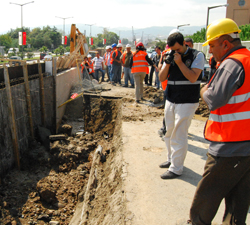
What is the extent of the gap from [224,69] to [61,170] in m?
5.83

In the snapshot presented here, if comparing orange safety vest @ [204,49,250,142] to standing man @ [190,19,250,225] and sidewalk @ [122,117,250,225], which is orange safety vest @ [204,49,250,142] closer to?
standing man @ [190,19,250,225]

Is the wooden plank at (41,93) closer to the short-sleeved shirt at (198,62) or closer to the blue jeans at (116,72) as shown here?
the blue jeans at (116,72)

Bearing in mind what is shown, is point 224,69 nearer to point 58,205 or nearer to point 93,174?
point 93,174

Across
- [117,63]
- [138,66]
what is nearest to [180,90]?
[138,66]

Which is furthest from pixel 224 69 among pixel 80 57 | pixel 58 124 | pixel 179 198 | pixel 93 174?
pixel 80 57

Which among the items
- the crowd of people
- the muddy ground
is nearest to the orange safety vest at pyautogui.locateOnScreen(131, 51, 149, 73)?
the muddy ground

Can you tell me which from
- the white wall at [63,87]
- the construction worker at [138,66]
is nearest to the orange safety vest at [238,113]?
the construction worker at [138,66]

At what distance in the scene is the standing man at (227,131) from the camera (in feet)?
7.20

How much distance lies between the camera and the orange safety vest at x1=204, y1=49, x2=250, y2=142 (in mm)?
2191

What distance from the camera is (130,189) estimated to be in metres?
3.79

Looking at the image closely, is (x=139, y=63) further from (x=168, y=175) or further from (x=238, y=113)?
(x=238, y=113)

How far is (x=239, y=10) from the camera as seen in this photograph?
39.6 meters

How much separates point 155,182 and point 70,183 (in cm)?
309

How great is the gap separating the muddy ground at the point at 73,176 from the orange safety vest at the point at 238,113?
167 centimetres
